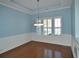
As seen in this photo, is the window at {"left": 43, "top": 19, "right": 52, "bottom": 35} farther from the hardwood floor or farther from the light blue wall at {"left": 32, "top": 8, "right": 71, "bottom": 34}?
the hardwood floor

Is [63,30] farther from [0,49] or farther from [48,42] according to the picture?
[0,49]

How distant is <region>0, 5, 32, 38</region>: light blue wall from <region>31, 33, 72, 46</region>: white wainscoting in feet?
3.68

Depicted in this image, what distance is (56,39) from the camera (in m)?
5.24

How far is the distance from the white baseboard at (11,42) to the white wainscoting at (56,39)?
3.69 feet

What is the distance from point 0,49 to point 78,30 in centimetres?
374

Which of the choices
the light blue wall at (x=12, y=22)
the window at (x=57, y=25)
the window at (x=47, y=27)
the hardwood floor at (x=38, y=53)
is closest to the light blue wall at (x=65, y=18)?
the window at (x=57, y=25)

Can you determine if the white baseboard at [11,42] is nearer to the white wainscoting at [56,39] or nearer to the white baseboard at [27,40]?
the white baseboard at [27,40]

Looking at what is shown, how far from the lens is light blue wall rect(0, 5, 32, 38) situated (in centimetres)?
380

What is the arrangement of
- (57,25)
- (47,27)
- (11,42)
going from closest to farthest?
1. (11,42)
2. (57,25)
3. (47,27)

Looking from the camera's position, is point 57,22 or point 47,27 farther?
point 47,27

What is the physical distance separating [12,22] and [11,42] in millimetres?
1231

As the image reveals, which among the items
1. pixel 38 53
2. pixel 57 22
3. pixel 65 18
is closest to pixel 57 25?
pixel 57 22

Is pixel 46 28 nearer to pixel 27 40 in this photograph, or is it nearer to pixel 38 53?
pixel 27 40

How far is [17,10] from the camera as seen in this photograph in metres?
4.81
